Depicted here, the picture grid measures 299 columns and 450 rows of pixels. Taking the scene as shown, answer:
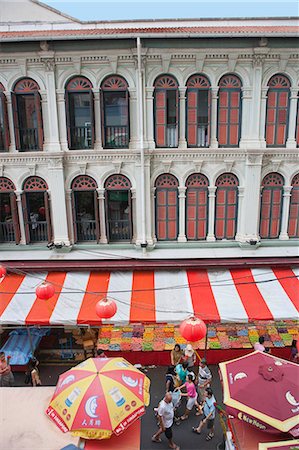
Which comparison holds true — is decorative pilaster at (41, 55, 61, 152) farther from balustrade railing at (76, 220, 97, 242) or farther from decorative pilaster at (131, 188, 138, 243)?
decorative pilaster at (131, 188, 138, 243)

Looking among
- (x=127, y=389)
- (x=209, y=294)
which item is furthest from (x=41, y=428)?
(x=209, y=294)

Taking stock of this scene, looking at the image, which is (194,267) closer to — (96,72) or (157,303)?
(157,303)

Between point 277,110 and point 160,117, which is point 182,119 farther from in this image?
point 277,110

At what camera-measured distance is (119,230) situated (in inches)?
474

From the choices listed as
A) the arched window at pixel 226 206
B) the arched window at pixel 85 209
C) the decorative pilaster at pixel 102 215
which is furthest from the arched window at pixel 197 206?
the arched window at pixel 85 209

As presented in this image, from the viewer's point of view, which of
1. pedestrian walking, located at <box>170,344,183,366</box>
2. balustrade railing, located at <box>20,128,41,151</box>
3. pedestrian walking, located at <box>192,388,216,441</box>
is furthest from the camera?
balustrade railing, located at <box>20,128,41,151</box>

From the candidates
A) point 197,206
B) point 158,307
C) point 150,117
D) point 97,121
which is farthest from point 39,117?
point 158,307

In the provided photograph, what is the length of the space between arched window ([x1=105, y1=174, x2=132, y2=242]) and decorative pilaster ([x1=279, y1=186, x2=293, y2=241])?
15.7ft

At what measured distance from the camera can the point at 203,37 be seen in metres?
10.2

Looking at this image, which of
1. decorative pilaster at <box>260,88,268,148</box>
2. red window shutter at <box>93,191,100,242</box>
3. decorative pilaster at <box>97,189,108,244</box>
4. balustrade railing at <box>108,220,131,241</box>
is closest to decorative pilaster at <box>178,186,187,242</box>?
balustrade railing at <box>108,220,131,241</box>

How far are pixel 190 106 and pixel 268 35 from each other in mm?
2707

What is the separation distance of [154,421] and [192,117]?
27.1 feet

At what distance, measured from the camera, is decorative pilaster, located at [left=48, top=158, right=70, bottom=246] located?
36.7ft

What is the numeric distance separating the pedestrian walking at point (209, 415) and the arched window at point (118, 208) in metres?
5.30
